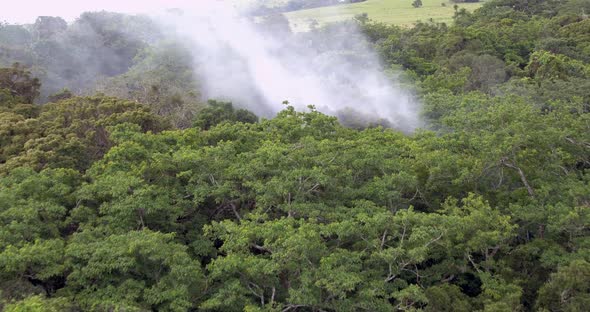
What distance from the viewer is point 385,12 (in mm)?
84812

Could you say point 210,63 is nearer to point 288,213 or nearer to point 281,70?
point 281,70

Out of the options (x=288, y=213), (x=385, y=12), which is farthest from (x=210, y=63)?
(x=385, y=12)

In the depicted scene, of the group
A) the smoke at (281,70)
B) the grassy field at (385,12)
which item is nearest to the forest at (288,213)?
the smoke at (281,70)

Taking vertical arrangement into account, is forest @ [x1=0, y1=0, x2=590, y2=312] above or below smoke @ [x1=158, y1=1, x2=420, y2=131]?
above

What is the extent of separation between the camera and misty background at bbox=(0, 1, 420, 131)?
30.6m

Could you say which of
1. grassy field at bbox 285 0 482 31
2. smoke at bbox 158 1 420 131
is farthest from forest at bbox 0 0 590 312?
grassy field at bbox 285 0 482 31

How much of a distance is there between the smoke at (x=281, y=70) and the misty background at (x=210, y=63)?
0.08 m

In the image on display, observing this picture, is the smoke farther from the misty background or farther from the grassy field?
the grassy field

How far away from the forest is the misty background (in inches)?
237

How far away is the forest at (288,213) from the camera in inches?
487

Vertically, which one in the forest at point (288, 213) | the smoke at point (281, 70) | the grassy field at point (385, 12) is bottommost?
the grassy field at point (385, 12)

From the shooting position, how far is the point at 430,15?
78750mm

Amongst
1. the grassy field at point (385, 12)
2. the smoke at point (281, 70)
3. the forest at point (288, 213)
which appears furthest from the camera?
the grassy field at point (385, 12)

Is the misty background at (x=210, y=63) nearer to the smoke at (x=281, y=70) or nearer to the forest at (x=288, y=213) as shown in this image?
the smoke at (x=281, y=70)
